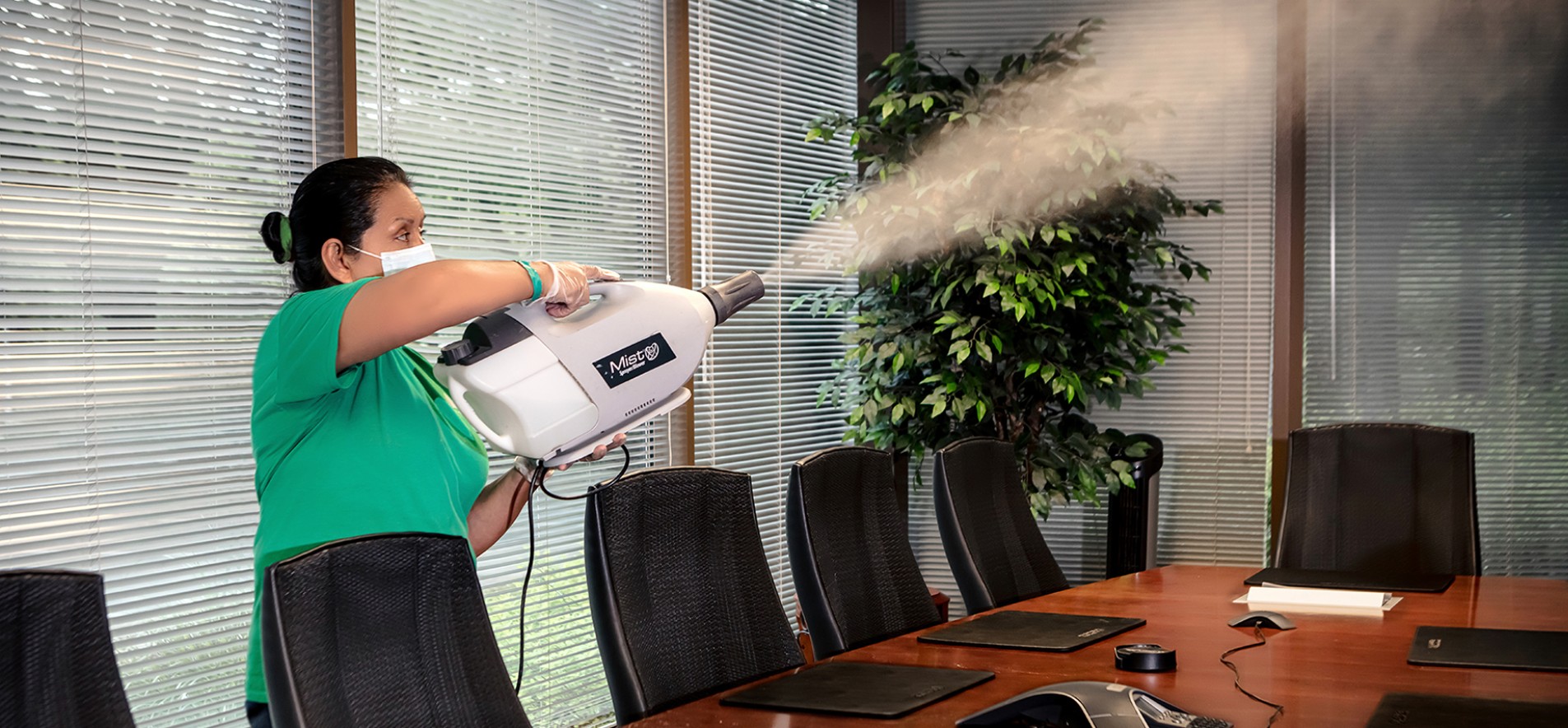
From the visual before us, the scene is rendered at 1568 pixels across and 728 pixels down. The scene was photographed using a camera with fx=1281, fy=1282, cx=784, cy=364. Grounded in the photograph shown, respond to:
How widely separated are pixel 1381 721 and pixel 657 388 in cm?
105

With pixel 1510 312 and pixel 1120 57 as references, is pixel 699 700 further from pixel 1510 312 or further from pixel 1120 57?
pixel 1510 312

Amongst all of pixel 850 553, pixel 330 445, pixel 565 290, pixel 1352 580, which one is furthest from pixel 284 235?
pixel 1352 580

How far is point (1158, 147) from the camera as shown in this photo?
15.0ft

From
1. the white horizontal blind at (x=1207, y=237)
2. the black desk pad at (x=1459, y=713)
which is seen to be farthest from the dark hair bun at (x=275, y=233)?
the white horizontal blind at (x=1207, y=237)

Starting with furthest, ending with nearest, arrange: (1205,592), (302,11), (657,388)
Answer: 1. (302,11)
2. (1205,592)
3. (657,388)

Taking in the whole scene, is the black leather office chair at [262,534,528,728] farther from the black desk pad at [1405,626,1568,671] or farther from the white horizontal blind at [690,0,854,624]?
the white horizontal blind at [690,0,854,624]

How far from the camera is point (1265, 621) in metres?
2.19

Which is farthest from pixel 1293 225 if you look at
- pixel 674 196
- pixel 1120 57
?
pixel 674 196

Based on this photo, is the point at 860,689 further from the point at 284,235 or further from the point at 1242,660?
the point at 284,235

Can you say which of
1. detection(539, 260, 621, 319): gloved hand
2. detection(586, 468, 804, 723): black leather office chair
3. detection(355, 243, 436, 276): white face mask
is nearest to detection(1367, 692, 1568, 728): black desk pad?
detection(586, 468, 804, 723): black leather office chair

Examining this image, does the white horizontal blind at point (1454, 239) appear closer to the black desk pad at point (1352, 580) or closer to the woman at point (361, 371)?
the black desk pad at point (1352, 580)

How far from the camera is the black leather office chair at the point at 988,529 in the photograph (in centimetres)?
266

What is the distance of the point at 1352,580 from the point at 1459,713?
3.63ft

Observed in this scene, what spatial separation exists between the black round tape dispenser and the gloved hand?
943mm
